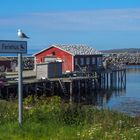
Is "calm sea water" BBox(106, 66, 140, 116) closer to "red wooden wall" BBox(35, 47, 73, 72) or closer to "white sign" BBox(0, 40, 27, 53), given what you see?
"red wooden wall" BBox(35, 47, 73, 72)

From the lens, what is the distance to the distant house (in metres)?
62.4

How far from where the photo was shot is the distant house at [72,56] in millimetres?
62438

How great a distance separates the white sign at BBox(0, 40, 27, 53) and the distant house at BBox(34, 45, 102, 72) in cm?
4823

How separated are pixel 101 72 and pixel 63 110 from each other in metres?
A: 53.2

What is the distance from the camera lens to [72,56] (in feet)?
203

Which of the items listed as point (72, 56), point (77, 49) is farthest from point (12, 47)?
point (77, 49)

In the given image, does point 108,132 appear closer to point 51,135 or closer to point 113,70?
point 51,135

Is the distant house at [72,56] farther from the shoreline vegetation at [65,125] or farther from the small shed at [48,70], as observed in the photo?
the shoreline vegetation at [65,125]

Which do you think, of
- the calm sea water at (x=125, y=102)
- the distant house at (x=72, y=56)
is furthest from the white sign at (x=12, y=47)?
the distant house at (x=72, y=56)

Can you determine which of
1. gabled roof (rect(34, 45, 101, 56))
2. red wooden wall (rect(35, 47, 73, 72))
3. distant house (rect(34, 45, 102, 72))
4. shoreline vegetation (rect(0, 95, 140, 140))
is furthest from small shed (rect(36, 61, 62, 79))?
shoreline vegetation (rect(0, 95, 140, 140))

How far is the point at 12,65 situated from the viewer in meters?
67.2

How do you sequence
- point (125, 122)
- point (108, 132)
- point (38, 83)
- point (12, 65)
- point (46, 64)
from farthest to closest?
point (12, 65), point (46, 64), point (38, 83), point (125, 122), point (108, 132)

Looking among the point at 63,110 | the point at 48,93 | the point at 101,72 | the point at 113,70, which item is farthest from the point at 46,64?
the point at 63,110

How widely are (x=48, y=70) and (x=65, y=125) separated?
4180 cm
